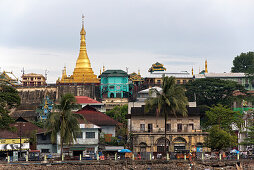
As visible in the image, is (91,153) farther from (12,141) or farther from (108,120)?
(108,120)

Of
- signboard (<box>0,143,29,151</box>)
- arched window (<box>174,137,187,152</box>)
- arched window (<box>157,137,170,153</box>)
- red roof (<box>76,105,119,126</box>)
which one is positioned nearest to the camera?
signboard (<box>0,143,29,151</box>)

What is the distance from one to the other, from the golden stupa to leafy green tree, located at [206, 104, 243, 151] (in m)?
81.4

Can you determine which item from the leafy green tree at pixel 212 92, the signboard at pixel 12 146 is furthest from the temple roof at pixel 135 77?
the signboard at pixel 12 146

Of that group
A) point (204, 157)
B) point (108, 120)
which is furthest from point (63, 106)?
point (108, 120)

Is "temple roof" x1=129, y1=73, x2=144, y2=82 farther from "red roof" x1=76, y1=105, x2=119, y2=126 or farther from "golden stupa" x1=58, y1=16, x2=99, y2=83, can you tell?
"red roof" x1=76, y1=105, x2=119, y2=126

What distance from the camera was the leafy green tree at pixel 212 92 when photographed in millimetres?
134062

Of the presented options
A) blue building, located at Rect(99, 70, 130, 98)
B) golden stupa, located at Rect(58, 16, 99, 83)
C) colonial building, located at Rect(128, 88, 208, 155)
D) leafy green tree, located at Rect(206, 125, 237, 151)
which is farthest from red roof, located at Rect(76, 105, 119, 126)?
golden stupa, located at Rect(58, 16, 99, 83)

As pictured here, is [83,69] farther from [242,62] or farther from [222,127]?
[222,127]

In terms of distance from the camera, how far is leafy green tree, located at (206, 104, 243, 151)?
82.7 m

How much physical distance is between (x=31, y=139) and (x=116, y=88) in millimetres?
63198

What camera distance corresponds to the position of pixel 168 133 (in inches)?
3403

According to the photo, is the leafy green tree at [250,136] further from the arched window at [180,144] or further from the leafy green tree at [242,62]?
the leafy green tree at [242,62]

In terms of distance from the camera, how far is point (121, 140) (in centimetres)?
9919

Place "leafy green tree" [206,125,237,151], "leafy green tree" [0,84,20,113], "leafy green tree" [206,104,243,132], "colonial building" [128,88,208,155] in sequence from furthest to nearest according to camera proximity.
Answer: "leafy green tree" [0,84,20,113] → "leafy green tree" [206,104,243,132] → "colonial building" [128,88,208,155] → "leafy green tree" [206,125,237,151]
